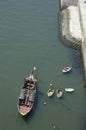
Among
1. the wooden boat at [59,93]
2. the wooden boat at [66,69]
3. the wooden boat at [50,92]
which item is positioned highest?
the wooden boat at [66,69]

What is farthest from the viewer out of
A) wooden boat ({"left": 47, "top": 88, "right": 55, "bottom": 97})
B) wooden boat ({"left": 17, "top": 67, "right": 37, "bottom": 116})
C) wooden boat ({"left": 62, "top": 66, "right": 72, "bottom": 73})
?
wooden boat ({"left": 62, "top": 66, "right": 72, "bottom": 73})

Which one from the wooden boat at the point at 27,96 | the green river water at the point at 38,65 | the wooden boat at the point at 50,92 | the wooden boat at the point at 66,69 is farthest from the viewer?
the wooden boat at the point at 66,69

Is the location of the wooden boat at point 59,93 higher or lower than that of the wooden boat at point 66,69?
lower

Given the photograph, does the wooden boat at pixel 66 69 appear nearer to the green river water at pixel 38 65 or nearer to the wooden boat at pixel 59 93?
the green river water at pixel 38 65

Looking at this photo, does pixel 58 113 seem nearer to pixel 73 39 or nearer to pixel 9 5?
pixel 73 39

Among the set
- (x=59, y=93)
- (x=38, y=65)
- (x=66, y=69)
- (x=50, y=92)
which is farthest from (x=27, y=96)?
(x=66, y=69)

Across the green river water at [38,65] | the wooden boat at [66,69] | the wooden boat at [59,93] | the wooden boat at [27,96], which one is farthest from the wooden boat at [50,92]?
the wooden boat at [66,69]

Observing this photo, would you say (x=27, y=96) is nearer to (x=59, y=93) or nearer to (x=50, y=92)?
(x=50, y=92)

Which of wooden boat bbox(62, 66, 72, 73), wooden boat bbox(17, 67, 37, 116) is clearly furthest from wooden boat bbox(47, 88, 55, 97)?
wooden boat bbox(62, 66, 72, 73)

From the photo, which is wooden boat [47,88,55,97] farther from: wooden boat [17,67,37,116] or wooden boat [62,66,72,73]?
wooden boat [62,66,72,73]
